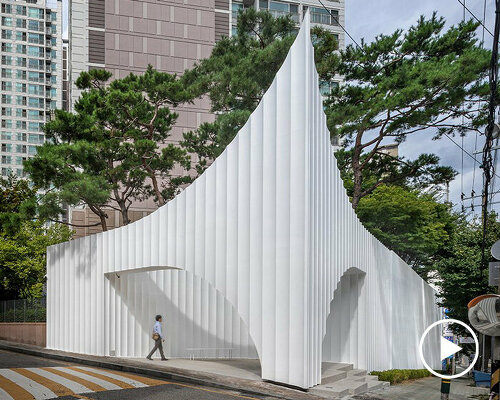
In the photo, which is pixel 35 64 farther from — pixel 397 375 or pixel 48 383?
pixel 48 383

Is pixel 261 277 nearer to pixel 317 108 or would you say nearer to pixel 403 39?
pixel 317 108

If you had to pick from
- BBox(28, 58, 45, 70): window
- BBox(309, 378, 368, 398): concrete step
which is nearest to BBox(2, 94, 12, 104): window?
BBox(28, 58, 45, 70): window

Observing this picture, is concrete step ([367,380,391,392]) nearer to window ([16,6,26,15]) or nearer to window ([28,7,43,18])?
window ([16,6,26,15])

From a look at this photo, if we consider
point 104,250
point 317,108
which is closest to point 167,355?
point 104,250

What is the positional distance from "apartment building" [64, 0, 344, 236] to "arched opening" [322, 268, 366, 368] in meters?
25.2

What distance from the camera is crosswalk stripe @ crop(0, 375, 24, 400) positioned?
36.6ft

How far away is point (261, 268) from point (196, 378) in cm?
295

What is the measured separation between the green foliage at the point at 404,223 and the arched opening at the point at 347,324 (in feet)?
60.3

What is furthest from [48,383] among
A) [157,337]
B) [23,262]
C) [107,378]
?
[23,262]

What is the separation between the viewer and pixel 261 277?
45.4 ft

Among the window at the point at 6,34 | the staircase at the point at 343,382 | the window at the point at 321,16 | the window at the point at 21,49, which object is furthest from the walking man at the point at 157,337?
the window at the point at 6,34

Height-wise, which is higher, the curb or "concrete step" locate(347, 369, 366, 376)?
the curb

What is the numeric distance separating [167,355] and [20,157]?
71140 mm

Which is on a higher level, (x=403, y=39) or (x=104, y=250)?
(x=403, y=39)
